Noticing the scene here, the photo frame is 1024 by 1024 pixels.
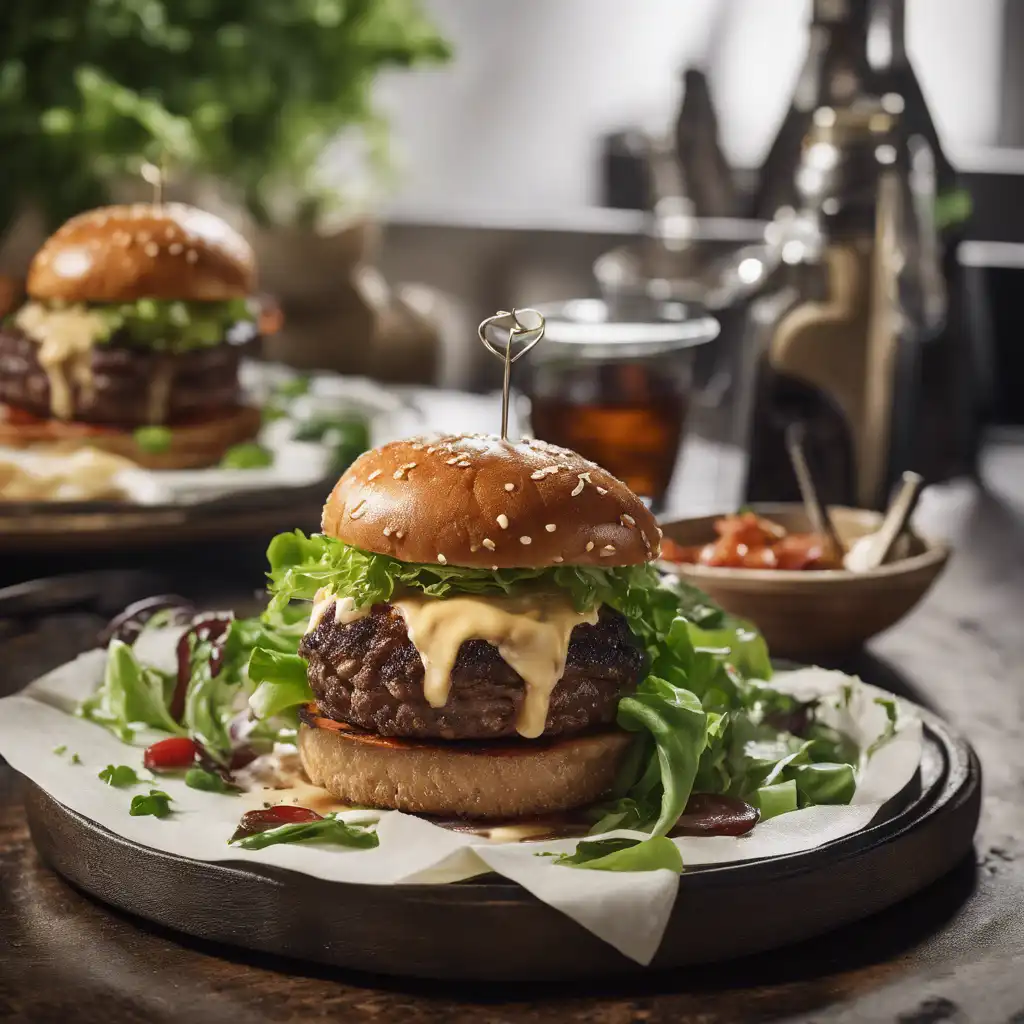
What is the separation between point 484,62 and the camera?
9.11 meters

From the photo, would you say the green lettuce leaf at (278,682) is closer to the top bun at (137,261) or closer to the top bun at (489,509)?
the top bun at (489,509)

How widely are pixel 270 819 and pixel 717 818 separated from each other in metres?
0.52

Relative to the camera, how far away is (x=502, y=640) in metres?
1.98

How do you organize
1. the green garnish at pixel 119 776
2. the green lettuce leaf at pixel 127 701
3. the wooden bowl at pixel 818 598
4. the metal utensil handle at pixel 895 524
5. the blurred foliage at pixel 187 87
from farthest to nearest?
the blurred foliage at pixel 187 87
the metal utensil handle at pixel 895 524
the wooden bowl at pixel 818 598
the green lettuce leaf at pixel 127 701
the green garnish at pixel 119 776

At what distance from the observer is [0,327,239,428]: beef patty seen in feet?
14.2

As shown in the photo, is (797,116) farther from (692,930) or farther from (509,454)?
(692,930)

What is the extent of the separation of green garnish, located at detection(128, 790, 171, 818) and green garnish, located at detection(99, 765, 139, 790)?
0.09m

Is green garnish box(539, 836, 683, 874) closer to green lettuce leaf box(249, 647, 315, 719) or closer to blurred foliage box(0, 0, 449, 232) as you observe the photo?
green lettuce leaf box(249, 647, 315, 719)

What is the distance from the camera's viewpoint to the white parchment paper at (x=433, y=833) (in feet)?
5.51

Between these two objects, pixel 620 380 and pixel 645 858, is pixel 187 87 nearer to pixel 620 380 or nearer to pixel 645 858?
pixel 620 380

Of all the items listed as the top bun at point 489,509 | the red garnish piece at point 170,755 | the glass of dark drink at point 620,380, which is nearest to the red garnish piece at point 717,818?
the top bun at point 489,509

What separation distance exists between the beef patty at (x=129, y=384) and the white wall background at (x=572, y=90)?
4.13 metres

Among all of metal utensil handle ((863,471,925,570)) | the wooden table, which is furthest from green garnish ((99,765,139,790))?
Answer: metal utensil handle ((863,471,925,570))

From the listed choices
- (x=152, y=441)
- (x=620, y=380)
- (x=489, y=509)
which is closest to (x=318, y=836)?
(x=489, y=509)
